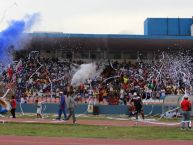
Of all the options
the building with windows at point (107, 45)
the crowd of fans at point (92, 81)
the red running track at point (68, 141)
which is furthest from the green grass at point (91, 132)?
the building with windows at point (107, 45)

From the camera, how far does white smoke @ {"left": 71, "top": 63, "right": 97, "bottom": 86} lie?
139 feet

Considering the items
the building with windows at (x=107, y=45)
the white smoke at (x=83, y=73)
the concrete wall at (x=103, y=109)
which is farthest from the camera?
the building with windows at (x=107, y=45)

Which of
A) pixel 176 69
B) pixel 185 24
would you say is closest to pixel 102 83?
pixel 176 69

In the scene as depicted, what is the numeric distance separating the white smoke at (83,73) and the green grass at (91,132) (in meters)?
18.1

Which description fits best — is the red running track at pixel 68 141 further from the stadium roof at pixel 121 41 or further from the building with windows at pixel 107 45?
the stadium roof at pixel 121 41

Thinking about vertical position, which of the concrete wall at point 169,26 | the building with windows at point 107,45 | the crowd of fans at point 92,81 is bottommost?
the crowd of fans at point 92,81

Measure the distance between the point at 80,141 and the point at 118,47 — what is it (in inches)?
1436

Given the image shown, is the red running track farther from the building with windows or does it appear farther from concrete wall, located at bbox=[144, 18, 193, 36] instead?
concrete wall, located at bbox=[144, 18, 193, 36]

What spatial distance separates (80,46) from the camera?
52.1 m

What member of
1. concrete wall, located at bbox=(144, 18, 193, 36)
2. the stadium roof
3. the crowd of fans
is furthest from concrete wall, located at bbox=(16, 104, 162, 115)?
concrete wall, located at bbox=(144, 18, 193, 36)

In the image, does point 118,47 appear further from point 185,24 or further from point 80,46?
point 185,24

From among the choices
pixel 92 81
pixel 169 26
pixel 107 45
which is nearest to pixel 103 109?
pixel 92 81

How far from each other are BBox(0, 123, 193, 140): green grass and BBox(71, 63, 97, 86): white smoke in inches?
715

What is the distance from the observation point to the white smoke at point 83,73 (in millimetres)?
42344
